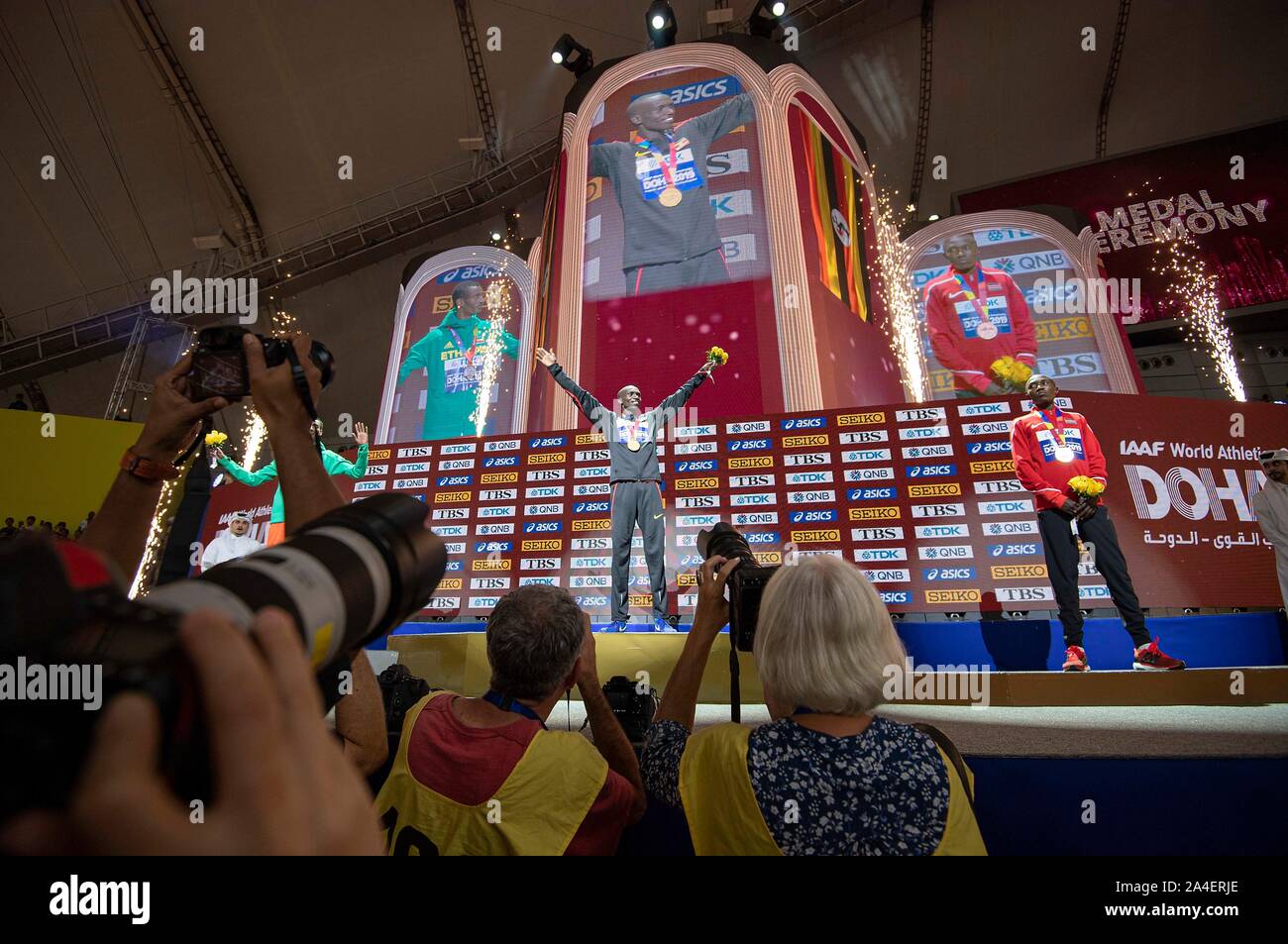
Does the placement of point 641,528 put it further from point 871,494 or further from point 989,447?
point 989,447

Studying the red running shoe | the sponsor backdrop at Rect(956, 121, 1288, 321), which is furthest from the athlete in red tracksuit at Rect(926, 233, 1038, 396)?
the red running shoe

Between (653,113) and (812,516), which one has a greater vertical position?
(653,113)

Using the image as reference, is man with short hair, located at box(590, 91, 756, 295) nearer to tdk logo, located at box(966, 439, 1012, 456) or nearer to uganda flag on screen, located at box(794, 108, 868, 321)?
uganda flag on screen, located at box(794, 108, 868, 321)

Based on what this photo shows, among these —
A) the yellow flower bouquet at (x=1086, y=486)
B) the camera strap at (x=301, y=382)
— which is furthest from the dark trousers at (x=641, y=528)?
the camera strap at (x=301, y=382)

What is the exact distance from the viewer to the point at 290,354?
100 cm

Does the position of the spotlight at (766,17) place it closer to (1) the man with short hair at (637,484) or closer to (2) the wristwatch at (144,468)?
(1) the man with short hair at (637,484)

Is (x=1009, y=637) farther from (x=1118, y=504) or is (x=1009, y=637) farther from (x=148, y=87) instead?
(x=148, y=87)

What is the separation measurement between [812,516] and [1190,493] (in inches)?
123

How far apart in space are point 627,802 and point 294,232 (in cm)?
1639

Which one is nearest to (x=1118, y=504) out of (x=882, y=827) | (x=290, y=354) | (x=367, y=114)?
(x=882, y=827)

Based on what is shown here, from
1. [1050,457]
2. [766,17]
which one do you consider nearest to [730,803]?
[1050,457]

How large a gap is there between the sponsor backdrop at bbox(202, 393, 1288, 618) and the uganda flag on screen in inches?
121

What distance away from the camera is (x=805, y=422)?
6.08m

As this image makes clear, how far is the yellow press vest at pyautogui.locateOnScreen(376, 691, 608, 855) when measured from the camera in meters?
1.18
